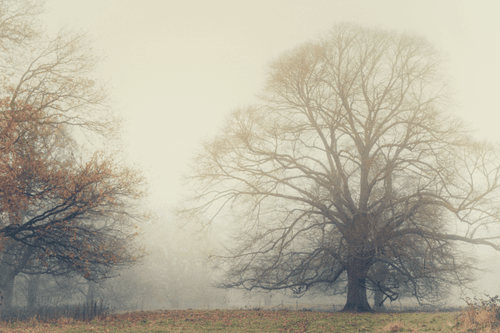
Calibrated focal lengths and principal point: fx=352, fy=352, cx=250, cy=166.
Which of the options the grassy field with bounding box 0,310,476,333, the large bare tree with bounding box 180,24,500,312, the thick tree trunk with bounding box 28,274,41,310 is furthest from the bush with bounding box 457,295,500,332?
the thick tree trunk with bounding box 28,274,41,310

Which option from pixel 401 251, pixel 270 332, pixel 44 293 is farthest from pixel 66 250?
pixel 44 293

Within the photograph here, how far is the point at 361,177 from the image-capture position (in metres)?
17.7

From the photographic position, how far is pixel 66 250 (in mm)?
12594

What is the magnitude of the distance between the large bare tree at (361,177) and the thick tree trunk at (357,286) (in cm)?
5

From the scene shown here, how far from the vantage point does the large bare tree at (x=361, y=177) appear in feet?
50.0

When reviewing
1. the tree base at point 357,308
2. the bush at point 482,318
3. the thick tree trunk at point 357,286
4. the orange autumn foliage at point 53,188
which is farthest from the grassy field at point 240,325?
the thick tree trunk at point 357,286

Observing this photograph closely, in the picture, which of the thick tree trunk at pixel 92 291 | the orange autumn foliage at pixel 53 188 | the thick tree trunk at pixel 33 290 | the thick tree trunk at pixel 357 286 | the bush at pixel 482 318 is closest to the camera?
the bush at pixel 482 318

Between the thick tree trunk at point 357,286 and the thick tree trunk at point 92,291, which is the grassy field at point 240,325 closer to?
the thick tree trunk at point 357,286

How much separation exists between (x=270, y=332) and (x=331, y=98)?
41.8ft

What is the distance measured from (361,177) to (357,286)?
5319mm

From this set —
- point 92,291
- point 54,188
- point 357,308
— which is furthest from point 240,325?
point 92,291

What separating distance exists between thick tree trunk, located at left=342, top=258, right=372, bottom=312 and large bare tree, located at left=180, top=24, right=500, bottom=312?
0.16 ft

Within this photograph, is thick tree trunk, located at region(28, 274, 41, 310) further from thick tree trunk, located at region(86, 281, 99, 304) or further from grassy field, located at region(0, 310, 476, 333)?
grassy field, located at region(0, 310, 476, 333)

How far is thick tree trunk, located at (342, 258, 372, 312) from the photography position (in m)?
16.7
